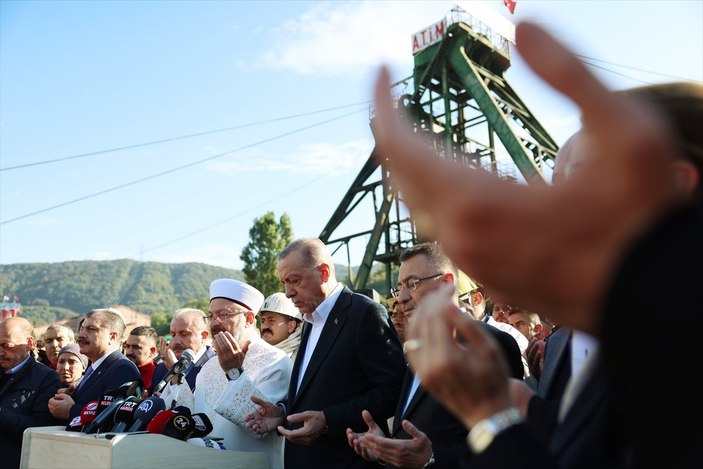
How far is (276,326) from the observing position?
564 centimetres

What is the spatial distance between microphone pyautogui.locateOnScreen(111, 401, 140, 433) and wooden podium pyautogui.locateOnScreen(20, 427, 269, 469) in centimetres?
30

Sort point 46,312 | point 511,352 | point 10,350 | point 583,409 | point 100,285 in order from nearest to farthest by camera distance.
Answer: point 583,409 → point 511,352 → point 10,350 → point 46,312 → point 100,285

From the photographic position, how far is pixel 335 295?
3350mm

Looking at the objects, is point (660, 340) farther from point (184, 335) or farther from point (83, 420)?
point (184, 335)

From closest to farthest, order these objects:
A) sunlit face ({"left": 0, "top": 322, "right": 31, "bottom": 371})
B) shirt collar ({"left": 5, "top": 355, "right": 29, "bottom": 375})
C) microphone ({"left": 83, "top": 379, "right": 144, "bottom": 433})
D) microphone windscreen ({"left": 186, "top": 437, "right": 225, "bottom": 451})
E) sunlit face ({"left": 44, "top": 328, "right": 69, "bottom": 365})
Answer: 1. microphone windscreen ({"left": 186, "top": 437, "right": 225, "bottom": 451})
2. microphone ({"left": 83, "top": 379, "right": 144, "bottom": 433})
3. shirt collar ({"left": 5, "top": 355, "right": 29, "bottom": 375})
4. sunlit face ({"left": 0, "top": 322, "right": 31, "bottom": 371})
5. sunlit face ({"left": 44, "top": 328, "right": 69, "bottom": 365})

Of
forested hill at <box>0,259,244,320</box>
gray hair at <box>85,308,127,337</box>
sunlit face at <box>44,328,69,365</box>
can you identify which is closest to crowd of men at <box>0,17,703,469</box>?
gray hair at <box>85,308,127,337</box>

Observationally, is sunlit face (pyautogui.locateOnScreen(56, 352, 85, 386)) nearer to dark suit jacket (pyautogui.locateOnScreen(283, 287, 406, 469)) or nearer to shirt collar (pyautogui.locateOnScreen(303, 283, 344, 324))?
dark suit jacket (pyautogui.locateOnScreen(283, 287, 406, 469))

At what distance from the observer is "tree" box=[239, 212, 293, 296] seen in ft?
116

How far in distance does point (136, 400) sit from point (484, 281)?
3230 mm

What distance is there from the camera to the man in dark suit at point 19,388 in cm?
441

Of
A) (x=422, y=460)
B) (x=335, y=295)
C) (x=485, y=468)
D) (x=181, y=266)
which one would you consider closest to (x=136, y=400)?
(x=335, y=295)

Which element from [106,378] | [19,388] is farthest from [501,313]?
[19,388]

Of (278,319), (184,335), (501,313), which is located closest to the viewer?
(501,313)

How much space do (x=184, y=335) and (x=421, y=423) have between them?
12.1 feet
